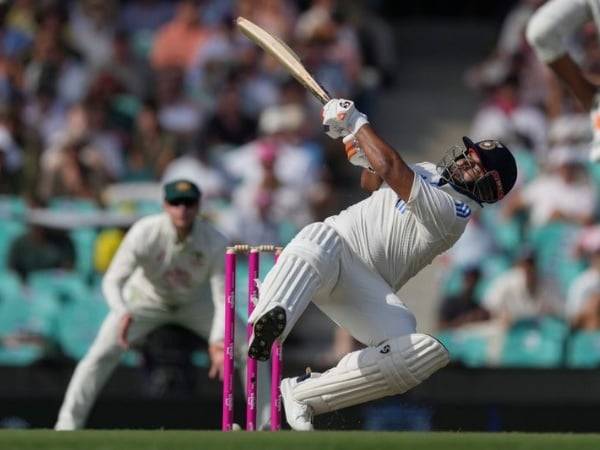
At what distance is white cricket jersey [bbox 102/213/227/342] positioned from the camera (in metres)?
9.54

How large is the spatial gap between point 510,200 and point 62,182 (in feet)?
10.9

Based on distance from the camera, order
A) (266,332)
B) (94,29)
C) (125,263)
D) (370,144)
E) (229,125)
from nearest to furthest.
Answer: (266,332) → (370,144) → (125,263) → (229,125) → (94,29)

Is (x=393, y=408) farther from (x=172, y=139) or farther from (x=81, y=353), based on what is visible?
(x=172, y=139)

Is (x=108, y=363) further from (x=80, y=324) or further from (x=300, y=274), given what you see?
(x=300, y=274)

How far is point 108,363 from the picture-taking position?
31.8 ft

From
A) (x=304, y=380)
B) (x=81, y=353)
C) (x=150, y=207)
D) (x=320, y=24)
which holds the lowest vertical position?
(x=304, y=380)

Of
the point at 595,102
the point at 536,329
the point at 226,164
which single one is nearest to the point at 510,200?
the point at 536,329

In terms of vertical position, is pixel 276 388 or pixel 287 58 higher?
pixel 287 58

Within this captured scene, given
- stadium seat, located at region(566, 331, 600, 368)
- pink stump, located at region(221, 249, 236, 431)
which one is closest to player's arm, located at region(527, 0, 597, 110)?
pink stump, located at region(221, 249, 236, 431)

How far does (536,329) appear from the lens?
1180 centimetres

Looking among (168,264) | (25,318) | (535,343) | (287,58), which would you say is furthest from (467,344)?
(287,58)

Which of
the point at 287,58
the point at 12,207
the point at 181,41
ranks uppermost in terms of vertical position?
the point at 181,41

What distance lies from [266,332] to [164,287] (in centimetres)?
294

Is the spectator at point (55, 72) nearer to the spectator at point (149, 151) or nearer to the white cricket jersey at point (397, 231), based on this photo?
the spectator at point (149, 151)
